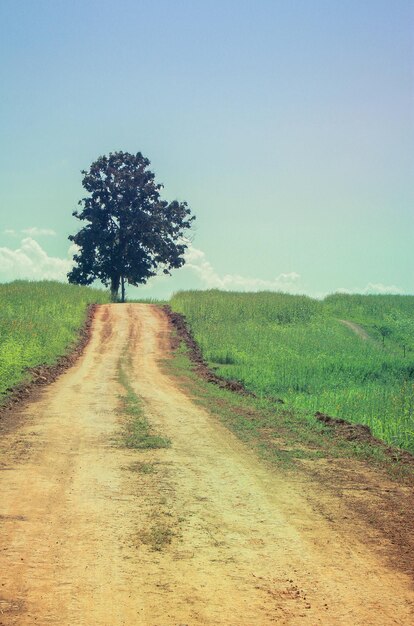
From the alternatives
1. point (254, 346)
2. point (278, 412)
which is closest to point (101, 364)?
point (254, 346)

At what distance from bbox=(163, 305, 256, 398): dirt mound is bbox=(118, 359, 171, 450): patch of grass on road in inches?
138

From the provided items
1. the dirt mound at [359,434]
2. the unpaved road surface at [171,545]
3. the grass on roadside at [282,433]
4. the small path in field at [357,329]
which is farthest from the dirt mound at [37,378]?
the small path in field at [357,329]

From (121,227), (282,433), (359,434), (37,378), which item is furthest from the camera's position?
(121,227)

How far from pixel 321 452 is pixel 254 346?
696 inches

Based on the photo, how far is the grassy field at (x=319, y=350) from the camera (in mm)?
17703

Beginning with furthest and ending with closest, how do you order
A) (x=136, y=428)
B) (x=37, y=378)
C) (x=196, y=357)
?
(x=196, y=357), (x=37, y=378), (x=136, y=428)

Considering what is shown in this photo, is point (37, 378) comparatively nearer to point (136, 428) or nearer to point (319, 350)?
point (136, 428)

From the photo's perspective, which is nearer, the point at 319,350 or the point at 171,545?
the point at 171,545

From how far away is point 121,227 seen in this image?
5503 cm

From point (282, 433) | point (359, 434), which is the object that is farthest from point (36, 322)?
point (359, 434)

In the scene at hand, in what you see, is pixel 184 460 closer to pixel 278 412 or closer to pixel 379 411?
pixel 278 412

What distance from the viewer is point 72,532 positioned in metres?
7.07

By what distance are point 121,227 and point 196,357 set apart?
29488 millimetres

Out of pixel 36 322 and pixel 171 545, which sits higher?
pixel 36 322
